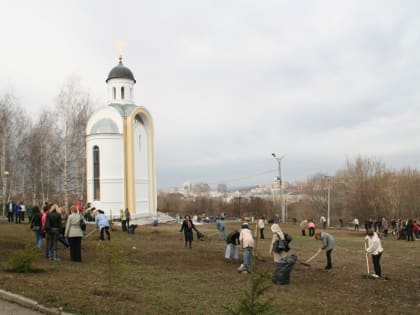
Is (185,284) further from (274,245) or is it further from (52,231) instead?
(52,231)

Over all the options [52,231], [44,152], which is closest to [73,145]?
[44,152]

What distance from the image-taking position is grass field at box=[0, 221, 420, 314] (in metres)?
7.10

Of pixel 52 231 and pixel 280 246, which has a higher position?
pixel 52 231

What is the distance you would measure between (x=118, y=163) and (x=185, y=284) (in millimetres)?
23061

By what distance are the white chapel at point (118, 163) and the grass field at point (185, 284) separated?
16.2 meters

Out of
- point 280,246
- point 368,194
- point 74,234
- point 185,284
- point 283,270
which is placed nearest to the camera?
point 185,284

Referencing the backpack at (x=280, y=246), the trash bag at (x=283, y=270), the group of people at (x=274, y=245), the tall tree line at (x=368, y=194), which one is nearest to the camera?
the trash bag at (x=283, y=270)

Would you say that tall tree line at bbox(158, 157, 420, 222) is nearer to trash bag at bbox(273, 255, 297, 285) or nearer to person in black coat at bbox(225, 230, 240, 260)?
person in black coat at bbox(225, 230, 240, 260)

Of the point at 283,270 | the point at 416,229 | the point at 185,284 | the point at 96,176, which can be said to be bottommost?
the point at 416,229

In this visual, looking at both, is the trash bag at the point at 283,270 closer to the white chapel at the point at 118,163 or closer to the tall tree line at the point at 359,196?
the white chapel at the point at 118,163

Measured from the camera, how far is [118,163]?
31.3 m

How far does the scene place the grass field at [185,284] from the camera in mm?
7102

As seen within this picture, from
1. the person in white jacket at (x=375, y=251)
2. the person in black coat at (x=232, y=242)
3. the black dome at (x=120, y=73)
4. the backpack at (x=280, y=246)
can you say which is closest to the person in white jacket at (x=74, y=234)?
the person in black coat at (x=232, y=242)

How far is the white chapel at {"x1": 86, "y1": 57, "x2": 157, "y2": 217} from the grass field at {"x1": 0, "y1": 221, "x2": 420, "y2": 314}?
1618 centimetres
